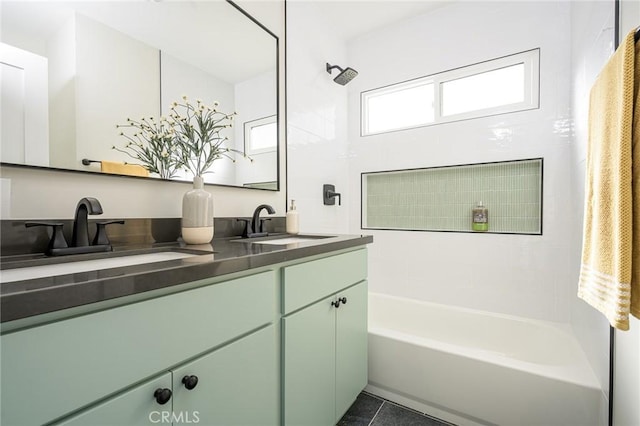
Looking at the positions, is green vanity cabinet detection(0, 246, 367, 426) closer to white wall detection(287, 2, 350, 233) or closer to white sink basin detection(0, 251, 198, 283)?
white sink basin detection(0, 251, 198, 283)

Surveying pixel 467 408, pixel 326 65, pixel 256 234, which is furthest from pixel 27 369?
pixel 326 65

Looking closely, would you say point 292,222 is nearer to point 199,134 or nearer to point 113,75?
point 199,134

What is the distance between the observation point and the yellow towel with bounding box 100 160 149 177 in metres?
1.02

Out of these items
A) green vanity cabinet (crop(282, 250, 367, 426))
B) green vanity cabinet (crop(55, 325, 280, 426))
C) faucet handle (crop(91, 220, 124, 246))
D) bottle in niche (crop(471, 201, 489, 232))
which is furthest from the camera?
bottle in niche (crop(471, 201, 489, 232))

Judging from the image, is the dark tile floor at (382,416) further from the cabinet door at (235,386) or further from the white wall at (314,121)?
the white wall at (314,121)

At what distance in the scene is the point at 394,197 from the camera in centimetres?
254

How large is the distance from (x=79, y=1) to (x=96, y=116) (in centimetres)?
38

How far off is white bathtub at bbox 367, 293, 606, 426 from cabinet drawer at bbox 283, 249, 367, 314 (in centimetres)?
52

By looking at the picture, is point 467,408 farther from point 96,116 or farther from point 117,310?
point 96,116

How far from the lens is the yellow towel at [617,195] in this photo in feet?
2.27

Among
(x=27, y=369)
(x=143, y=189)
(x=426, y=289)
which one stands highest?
(x=143, y=189)

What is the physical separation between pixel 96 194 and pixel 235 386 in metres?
0.81

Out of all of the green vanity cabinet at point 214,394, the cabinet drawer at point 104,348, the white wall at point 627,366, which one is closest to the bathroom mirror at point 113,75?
the cabinet drawer at point 104,348

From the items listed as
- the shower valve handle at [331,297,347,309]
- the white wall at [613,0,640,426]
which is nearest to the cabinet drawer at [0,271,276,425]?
the shower valve handle at [331,297,347,309]
